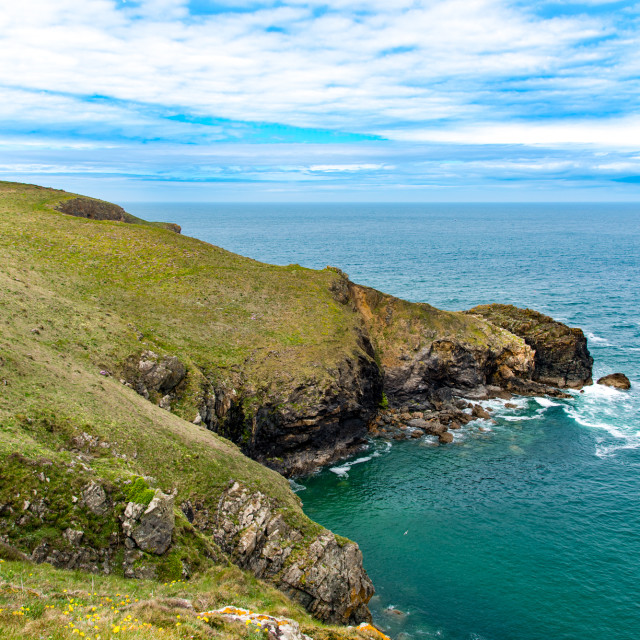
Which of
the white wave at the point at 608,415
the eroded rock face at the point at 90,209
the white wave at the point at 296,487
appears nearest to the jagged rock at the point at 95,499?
the white wave at the point at 296,487

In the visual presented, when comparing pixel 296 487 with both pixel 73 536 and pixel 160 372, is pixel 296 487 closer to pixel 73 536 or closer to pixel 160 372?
pixel 160 372

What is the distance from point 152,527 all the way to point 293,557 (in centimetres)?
1166

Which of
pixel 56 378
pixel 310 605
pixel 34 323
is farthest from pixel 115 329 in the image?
pixel 310 605

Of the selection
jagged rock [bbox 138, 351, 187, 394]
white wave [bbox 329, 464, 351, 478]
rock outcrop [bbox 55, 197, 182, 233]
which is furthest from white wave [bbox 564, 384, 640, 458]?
rock outcrop [bbox 55, 197, 182, 233]

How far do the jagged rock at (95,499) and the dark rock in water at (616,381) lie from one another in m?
80.1

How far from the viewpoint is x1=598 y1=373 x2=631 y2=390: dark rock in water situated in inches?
3243

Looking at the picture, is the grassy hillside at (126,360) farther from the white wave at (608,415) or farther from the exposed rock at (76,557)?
the white wave at (608,415)

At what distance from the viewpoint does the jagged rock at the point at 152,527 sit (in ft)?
101

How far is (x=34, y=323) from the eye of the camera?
2099 inches

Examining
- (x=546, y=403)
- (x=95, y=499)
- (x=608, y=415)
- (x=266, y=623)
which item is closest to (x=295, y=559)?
(x=266, y=623)

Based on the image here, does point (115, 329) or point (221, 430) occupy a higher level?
point (115, 329)

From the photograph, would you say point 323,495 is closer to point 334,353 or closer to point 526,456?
point 334,353

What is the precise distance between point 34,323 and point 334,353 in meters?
35.8

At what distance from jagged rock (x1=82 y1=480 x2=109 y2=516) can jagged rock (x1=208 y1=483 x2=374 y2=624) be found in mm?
8630
